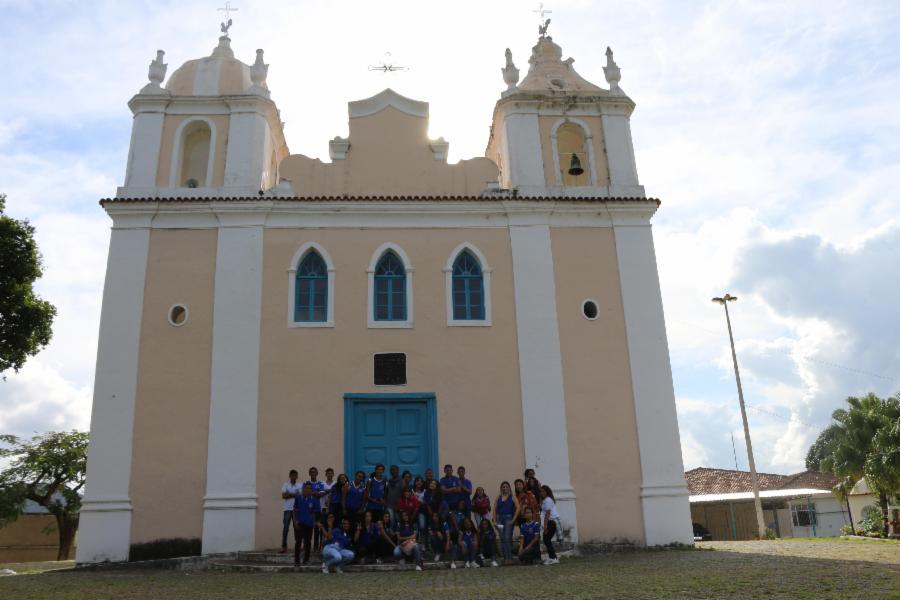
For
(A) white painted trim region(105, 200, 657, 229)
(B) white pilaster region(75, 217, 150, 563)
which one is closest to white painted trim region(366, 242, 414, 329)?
(A) white painted trim region(105, 200, 657, 229)

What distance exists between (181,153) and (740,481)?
3324 cm

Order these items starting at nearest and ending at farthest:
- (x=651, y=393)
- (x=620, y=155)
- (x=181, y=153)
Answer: (x=651, y=393)
(x=181, y=153)
(x=620, y=155)

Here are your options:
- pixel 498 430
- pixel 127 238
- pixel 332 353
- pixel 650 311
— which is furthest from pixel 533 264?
pixel 127 238

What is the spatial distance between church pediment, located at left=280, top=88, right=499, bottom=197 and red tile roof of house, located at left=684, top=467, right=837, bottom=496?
27.7 m

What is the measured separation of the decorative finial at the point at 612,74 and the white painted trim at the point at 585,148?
3.71 feet

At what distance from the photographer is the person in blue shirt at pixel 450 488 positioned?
11492 mm

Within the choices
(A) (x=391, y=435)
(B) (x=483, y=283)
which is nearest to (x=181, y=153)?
(B) (x=483, y=283)

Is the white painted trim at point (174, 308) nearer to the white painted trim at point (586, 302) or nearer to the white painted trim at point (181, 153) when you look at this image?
the white painted trim at point (181, 153)

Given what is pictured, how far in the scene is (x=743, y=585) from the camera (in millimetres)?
7441

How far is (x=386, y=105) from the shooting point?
16.1m

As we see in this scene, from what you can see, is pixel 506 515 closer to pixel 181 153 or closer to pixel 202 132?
pixel 181 153

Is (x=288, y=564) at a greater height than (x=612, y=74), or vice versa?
(x=612, y=74)

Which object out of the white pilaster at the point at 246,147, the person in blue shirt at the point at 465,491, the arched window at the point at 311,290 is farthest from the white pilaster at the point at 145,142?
the person in blue shirt at the point at 465,491

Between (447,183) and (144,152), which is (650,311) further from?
(144,152)
